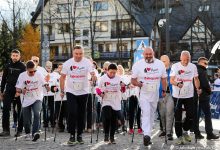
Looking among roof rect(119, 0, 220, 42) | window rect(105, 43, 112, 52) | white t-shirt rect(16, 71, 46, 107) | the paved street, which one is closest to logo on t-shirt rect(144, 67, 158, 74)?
the paved street

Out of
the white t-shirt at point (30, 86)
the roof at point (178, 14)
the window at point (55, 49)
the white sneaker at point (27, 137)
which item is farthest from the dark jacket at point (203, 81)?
the window at point (55, 49)

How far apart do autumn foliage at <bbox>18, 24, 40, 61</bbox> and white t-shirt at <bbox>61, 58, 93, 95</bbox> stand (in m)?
58.1

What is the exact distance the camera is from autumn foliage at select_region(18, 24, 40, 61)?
68750mm

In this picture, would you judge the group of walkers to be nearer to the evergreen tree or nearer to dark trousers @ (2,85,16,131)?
dark trousers @ (2,85,16,131)

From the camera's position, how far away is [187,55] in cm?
1120

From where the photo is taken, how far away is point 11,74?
42.2ft

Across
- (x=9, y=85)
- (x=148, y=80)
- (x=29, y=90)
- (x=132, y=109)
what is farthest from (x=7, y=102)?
(x=148, y=80)

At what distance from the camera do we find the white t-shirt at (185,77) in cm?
1112

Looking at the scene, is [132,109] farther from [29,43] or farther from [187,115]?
[29,43]

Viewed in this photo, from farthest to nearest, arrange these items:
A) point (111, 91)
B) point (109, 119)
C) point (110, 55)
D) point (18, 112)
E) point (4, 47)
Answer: point (110, 55) → point (4, 47) → point (18, 112) → point (111, 91) → point (109, 119)

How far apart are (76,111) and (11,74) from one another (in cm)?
285

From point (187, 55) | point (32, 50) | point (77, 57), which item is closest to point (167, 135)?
point (187, 55)

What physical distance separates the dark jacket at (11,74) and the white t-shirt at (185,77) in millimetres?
4137

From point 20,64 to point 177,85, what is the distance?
14.5 feet
